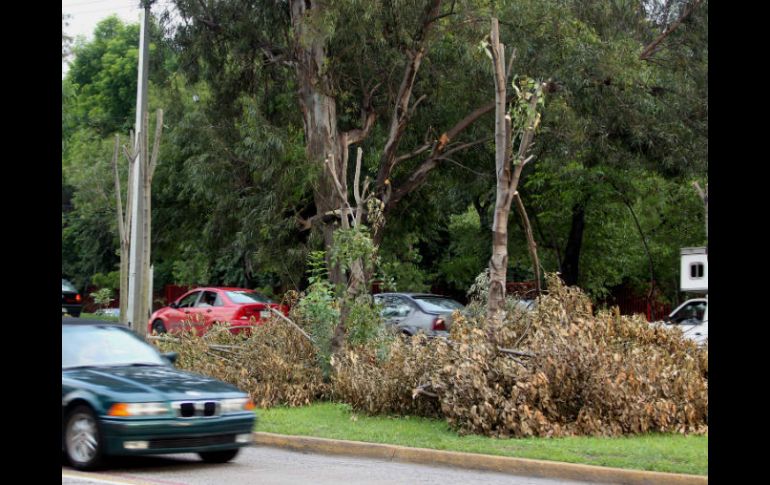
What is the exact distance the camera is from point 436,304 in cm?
2238

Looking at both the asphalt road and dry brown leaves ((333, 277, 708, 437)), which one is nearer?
the asphalt road

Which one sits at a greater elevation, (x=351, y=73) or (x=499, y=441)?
(x=351, y=73)

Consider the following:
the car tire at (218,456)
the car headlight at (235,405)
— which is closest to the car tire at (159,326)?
the car tire at (218,456)

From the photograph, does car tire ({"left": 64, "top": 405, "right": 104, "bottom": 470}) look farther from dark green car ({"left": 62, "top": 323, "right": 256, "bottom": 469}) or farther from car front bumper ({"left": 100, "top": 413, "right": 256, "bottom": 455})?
car front bumper ({"left": 100, "top": 413, "right": 256, "bottom": 455})

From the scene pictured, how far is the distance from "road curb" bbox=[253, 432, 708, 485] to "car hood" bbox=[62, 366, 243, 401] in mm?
1815

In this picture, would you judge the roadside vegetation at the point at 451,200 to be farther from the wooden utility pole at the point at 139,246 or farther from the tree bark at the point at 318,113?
the wooden utility pole at the point at 139,246

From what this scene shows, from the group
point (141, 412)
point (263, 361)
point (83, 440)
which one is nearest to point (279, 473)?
point (141, 412)

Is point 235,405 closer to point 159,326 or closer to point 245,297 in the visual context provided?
point 245,297

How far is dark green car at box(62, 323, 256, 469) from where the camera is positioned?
928 cm

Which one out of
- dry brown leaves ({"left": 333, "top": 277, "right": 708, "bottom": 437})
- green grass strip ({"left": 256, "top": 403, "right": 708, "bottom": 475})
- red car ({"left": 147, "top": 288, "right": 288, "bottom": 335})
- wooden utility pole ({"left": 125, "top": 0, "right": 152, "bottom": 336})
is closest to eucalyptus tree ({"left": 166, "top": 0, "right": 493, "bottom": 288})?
red car ({"left": 147, "top": 288, "right": 288, "bottom": 335})

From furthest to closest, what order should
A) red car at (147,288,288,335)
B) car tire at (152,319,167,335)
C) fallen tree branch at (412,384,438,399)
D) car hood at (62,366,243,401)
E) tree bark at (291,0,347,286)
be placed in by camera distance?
car tire at (152,319,167,335), red car at (147,288,288,335), tree bark at (291,0,347,286), fallen tree branch at (412,384,438,399), car hood at (62,366,243,401)

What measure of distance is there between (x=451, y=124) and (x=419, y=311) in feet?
21.3

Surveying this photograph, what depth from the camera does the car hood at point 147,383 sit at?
952 centimetres
